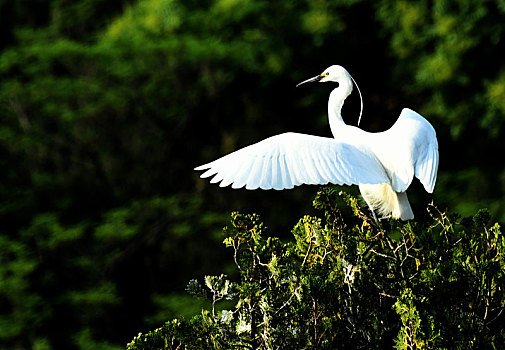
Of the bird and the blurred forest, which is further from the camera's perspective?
the blurred forest

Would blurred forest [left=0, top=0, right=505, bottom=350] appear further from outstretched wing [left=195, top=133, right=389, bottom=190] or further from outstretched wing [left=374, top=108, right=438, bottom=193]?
outstretched wing [left=195, top=133, right=389, bottom=190]

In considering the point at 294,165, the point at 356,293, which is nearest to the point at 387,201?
the point at 294,165

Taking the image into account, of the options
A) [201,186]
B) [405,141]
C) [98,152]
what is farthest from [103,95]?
[405,141]

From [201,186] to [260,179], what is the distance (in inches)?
280

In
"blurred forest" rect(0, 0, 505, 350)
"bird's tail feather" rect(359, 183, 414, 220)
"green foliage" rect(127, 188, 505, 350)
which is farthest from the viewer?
"blurred forest" rect(0, 0, 505, 350)

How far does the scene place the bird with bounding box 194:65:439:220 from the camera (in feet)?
10.7

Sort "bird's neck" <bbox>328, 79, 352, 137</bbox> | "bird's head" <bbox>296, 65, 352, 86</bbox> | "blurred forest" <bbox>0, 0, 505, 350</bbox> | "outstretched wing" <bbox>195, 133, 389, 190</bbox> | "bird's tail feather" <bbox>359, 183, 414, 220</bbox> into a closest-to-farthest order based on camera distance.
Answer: "outstretched wing" <bbox>195, 133, 389, 190</bbox>, "bird's tail feather" <bbox>359, 183, 414, 220</bbox>, "bird's neck" <bbox>328, 79, 352, 137</bbox>, "bird's head" <bbox>296, 65, 352, 86</bbox>, "blurred forest" <bbox>0, 0, 505, 350</bbox>

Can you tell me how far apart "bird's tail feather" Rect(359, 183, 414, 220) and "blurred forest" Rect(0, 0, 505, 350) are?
5532mm

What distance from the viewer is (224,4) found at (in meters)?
10.6

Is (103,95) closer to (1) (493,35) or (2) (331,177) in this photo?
(1) (493,35)

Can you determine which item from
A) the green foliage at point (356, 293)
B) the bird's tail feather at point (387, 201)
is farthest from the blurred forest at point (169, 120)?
the green foliage at point (356, 293)

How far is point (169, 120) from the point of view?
10.6 metres

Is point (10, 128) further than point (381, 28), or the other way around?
point (381, 28)

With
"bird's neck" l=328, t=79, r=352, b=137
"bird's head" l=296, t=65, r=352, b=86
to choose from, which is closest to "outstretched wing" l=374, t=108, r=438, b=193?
"bird's neck" l=328, t=79, r=352, b=137
